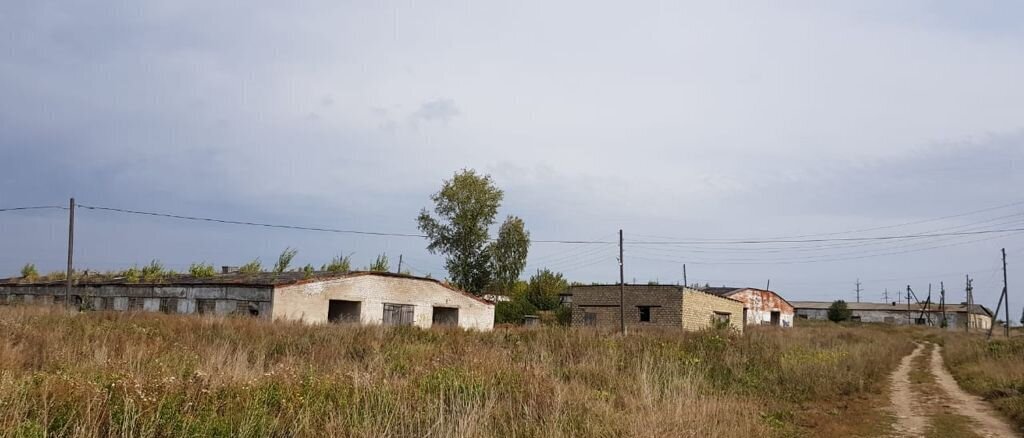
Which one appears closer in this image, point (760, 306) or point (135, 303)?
point (135, 303)

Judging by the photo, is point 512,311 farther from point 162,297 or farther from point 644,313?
point 162,297

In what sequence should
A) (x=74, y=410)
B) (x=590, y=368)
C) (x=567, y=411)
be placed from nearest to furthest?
(x=74, y=410)
(x=567, y=411)
(x=590, y=368)

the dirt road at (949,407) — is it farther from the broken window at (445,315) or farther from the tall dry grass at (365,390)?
the broken window at (445,315)

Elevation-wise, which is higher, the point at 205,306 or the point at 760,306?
the point at 205,306

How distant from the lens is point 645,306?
4203 centimetres

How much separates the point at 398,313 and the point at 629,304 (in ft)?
56.3

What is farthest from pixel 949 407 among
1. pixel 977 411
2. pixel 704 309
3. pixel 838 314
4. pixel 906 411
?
pixel 838 314

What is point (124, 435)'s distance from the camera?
507 centimetres

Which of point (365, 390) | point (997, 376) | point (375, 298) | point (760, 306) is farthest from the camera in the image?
point (760, 306)

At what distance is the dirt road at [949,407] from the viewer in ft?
33.6

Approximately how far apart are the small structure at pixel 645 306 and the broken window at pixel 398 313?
1419 cm

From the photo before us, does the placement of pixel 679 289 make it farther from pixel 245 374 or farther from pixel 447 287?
pixel 245 374

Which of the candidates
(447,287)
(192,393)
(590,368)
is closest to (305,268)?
(447,287)

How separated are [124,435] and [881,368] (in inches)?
814
